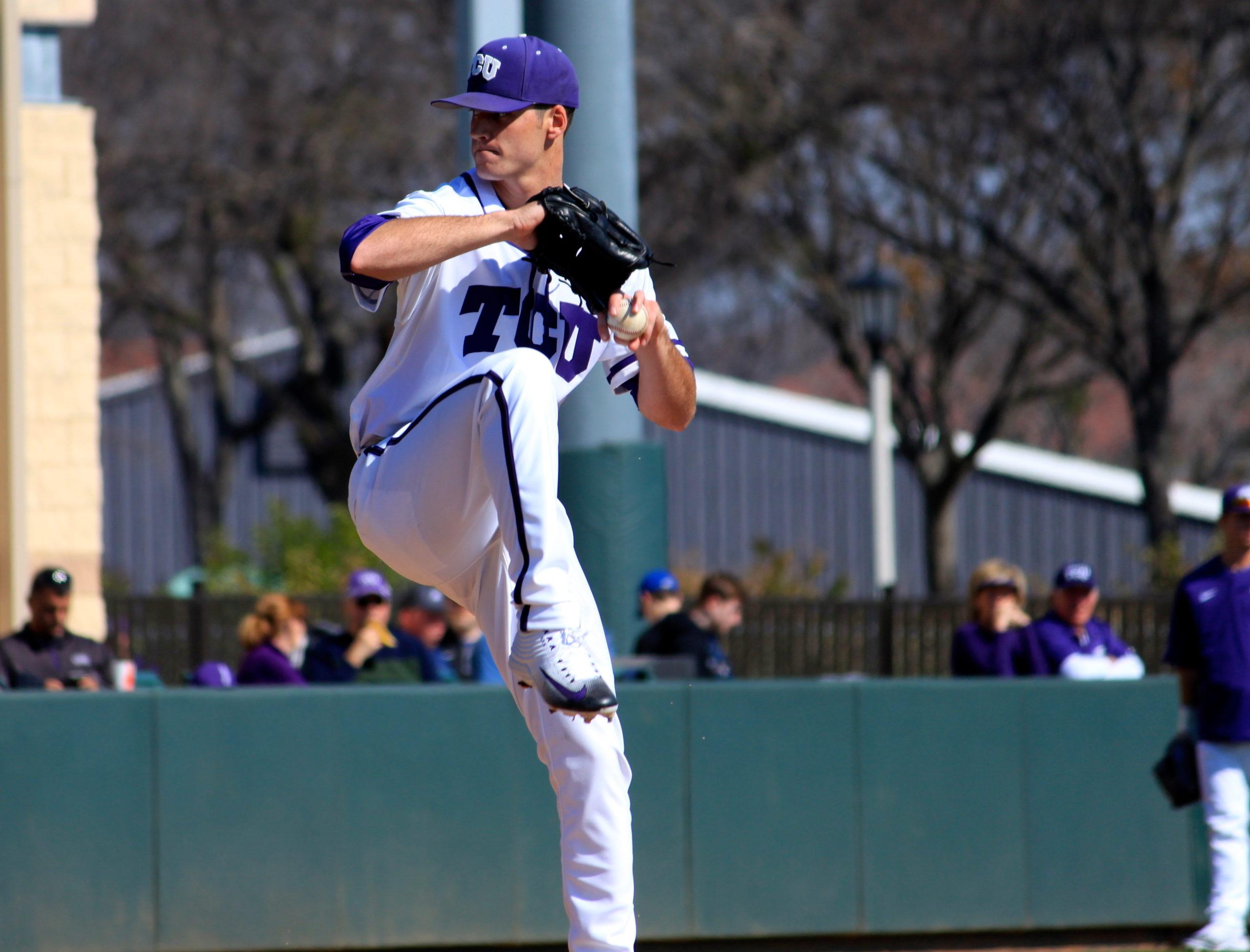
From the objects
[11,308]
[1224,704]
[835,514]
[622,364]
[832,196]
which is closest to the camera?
[622,364]

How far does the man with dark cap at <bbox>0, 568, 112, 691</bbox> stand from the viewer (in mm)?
8203

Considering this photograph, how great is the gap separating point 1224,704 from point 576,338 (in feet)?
16.1

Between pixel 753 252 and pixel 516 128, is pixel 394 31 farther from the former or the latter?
pixel 516 128

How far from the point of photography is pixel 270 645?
878cm

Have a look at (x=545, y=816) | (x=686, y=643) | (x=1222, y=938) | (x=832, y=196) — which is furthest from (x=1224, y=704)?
(x=832, y=196)

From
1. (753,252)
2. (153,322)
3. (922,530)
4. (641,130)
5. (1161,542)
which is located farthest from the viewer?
(922,530)

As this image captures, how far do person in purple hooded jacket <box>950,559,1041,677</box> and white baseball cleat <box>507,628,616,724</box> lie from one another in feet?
17.8

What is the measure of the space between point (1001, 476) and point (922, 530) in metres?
1.52

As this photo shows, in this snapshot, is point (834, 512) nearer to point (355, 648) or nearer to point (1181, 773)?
point (355, 648)

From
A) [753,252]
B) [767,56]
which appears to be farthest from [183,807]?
[753,252]

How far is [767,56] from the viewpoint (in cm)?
1877

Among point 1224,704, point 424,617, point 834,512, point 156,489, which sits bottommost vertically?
point 1224,704

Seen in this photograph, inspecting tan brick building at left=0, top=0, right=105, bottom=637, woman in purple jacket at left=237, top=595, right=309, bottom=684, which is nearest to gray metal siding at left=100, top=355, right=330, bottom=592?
tan brick building at left=0, top=0, right=105, bottom=637

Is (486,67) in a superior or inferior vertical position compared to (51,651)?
superior
